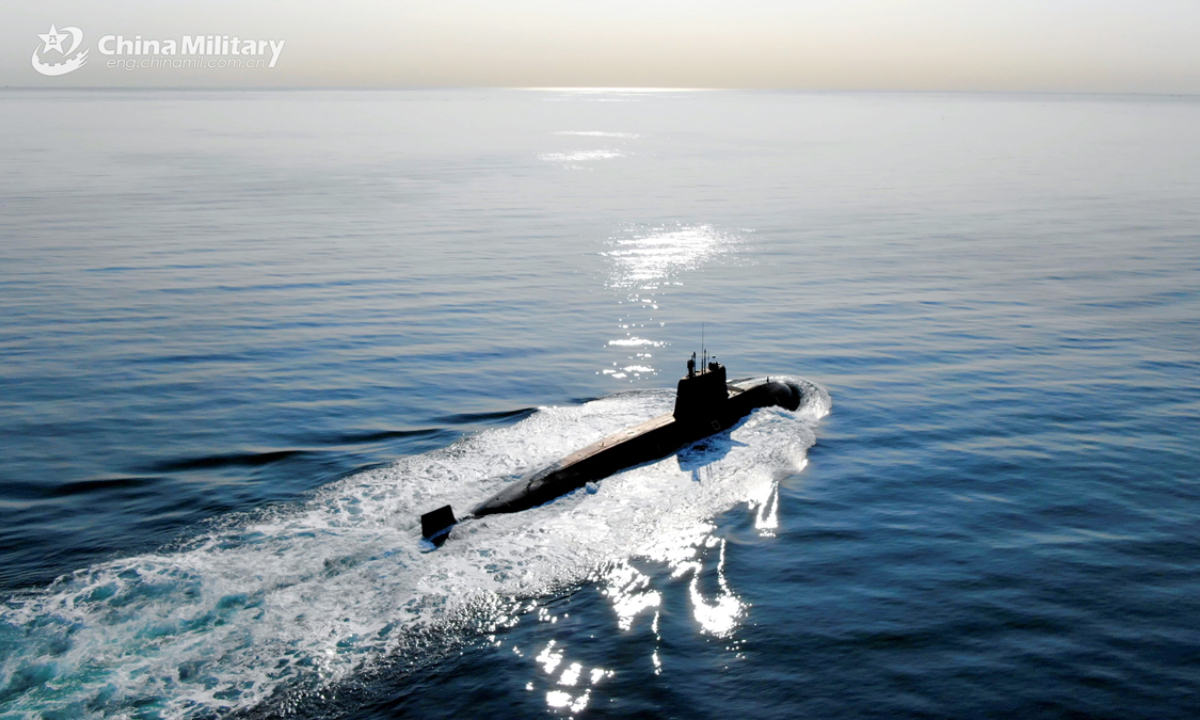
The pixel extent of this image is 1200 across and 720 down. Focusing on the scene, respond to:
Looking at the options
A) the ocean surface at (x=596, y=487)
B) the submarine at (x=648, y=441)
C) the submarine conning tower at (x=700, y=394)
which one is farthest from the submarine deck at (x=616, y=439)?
the ocean surface at (x=596, y=487)

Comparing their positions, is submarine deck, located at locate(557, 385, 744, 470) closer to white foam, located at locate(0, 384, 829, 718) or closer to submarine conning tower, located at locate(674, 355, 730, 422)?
submarine conning tower, located at locate(674, 355, 730, 422)

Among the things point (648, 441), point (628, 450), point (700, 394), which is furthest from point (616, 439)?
point (700, 394)

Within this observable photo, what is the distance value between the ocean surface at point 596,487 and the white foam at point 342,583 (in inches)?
4.2

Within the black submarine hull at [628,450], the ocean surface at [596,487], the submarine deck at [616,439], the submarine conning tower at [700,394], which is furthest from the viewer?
the submarine conning tower at [700,394]

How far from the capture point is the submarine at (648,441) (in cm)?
2738

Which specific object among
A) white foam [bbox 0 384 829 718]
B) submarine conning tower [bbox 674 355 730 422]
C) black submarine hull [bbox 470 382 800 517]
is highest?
submarine conning tower [bbox 674 355 730 422]

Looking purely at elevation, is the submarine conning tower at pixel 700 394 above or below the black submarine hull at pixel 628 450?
above

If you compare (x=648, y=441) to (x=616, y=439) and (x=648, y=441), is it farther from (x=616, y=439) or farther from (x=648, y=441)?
(x=616, y=439)

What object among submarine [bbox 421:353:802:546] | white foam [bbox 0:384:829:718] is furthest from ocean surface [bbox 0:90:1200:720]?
submarine [bbox 421:353:802:546]

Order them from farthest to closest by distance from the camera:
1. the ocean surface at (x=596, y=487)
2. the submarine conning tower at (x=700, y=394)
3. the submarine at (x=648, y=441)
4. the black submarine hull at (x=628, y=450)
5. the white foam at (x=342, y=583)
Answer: the submarine conning tower at (x=700, y=394), the black submarine hull at (x=628, y=450), the submarine at (x=648, y=441), the ocean surface at (x=596, y=487), the white foam at (x=342, y=583)

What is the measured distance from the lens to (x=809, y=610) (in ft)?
71.5

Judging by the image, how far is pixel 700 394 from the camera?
34.9 m

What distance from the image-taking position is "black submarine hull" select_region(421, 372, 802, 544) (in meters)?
27.5

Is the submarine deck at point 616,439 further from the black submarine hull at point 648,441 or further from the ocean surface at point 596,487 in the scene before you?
the ocean surface at point 596,487
